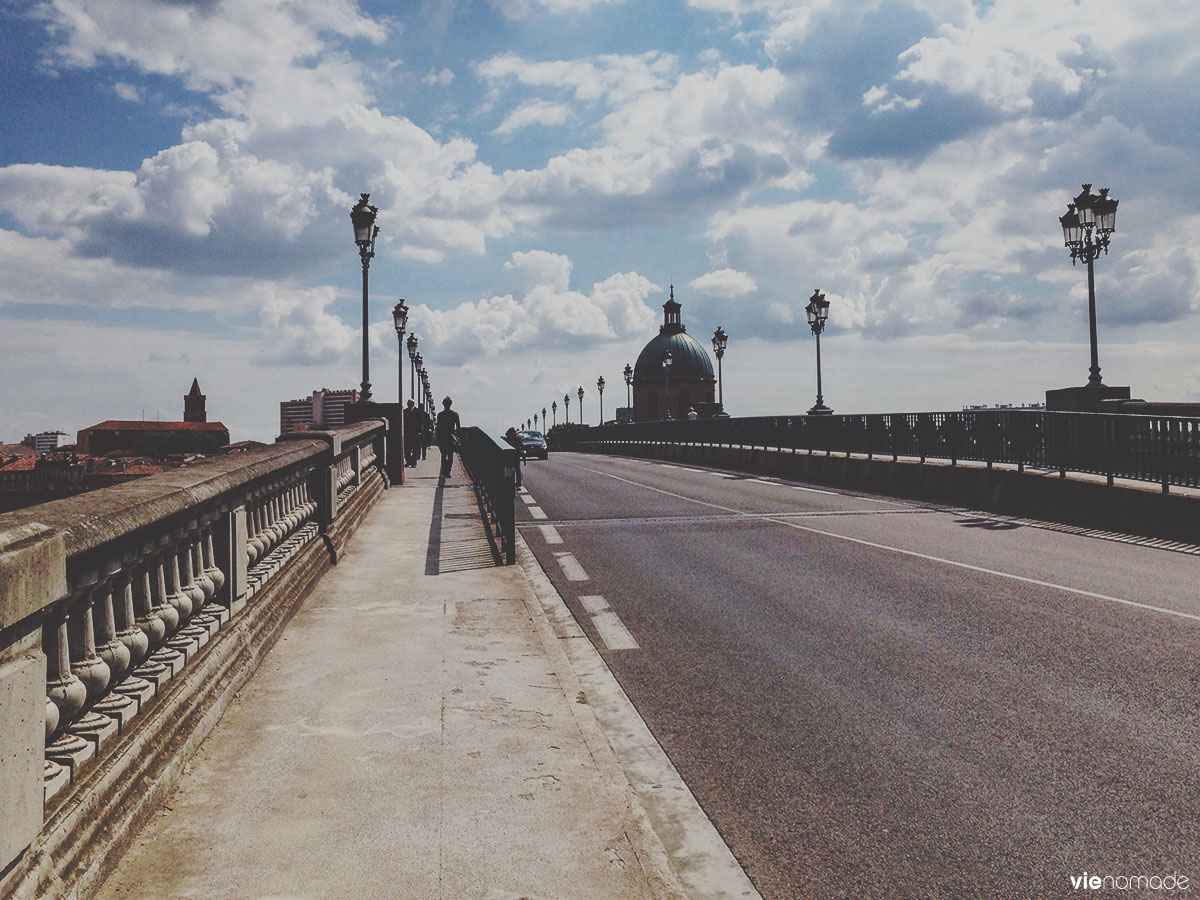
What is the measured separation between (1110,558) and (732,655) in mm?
6478

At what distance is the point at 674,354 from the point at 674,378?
3077 millimetres

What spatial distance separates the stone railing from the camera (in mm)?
2625

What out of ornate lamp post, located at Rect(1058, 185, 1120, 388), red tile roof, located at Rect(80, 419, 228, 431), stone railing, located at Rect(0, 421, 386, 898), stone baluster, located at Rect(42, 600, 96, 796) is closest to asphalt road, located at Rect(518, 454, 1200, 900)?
stone railing, located at Rect(0, 421, 386, 898)

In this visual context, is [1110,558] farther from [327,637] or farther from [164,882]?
[164,882]

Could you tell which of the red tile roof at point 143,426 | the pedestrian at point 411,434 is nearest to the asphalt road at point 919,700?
the pedestrian at point 411,434

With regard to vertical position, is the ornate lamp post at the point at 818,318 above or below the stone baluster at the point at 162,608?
above

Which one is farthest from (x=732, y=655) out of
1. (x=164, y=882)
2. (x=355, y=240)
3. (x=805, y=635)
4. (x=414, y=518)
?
(x=355, y=240)

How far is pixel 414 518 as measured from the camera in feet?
47.5

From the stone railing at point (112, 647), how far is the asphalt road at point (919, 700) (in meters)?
2.24

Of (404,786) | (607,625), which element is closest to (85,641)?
(404,786)

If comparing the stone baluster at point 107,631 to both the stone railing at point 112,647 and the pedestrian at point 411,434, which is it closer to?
the stone railing at point 112,647

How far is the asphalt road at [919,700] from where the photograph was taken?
11.9ft

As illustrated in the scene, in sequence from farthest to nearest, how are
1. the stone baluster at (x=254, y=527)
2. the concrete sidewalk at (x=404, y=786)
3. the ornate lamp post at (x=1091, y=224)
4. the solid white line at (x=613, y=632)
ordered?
the ornate lamp post at (x=1091, y=224)
the solid white line at (x=613, y=632)
the stone baluster at (x=254, y=527)
the concrete sidewalk at (x=404, y=786)

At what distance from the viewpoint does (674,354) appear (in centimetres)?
12331
